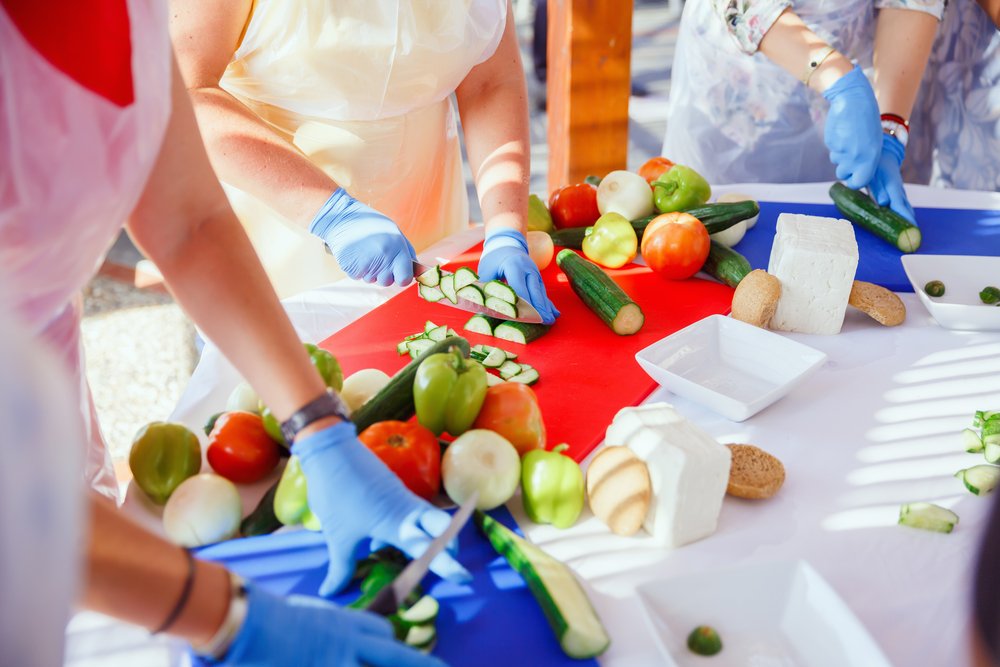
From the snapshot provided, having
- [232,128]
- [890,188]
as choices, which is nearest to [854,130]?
[890,188]

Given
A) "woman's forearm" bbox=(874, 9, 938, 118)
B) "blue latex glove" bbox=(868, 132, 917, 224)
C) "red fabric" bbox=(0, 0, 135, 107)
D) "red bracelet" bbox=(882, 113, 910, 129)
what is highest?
"red fabric" bbox=(0, 0, 135, 107)

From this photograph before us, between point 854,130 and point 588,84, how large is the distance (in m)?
1.86

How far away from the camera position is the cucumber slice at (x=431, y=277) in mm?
2207

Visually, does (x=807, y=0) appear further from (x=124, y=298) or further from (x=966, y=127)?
(x=124, y=298)

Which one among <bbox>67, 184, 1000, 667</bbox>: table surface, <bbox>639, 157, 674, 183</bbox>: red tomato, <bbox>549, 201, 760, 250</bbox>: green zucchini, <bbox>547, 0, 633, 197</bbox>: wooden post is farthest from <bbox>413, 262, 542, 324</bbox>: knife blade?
<bbox>547, 0, 633, 197</bbox>: wooden post

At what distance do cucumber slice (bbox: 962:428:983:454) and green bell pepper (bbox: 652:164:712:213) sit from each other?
116 centimetres

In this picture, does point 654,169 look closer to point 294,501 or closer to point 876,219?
point 876,219

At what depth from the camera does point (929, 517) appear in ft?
4.77

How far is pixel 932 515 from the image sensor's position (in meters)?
1.46

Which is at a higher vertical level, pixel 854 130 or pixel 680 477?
pixel 854 130

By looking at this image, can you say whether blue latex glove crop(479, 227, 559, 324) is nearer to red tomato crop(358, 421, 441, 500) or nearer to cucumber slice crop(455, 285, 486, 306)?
cucumber slice crop(455, 285, 486, 306)

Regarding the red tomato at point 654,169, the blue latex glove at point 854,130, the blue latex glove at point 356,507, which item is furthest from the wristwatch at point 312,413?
the blue latex glove at point 854,130

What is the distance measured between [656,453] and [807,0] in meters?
2.28

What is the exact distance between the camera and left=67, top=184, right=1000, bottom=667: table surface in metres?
1.28
